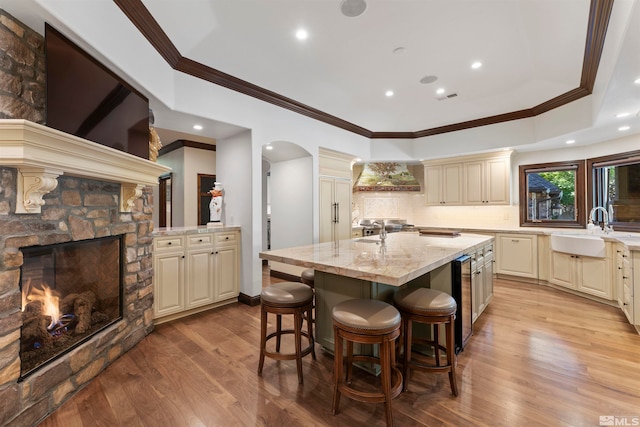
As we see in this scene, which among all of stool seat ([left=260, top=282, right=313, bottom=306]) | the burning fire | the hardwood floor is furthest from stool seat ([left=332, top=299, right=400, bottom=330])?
the burning fire

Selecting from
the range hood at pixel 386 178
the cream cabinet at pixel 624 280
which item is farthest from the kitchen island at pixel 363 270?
the range hood at pixel 386 178

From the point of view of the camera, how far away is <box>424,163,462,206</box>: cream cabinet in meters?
5.62

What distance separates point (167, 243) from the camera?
10.2ft

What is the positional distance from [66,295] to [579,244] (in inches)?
228

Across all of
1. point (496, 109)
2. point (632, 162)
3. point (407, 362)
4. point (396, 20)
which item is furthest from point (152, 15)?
point (632, 162)

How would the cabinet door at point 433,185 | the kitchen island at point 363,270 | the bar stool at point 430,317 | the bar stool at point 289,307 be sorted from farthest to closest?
the cabinet door at point 433,185
the bar stool at point 289,307
the bar stool at point 430,317
the kitchen island at point 363,270

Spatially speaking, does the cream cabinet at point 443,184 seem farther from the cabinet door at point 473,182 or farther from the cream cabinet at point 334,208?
the cream cabinet at point 334,208

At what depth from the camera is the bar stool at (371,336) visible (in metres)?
1.59

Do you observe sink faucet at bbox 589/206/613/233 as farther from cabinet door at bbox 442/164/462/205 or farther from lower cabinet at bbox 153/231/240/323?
lower cabinet at bbox 153/231/240/323

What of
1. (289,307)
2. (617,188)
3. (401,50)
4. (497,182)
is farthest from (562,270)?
(289,307)

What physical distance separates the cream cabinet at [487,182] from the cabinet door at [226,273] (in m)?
4.48

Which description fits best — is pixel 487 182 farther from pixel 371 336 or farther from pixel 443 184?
pixel 371 336

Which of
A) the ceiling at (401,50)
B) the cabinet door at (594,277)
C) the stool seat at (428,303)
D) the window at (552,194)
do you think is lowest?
the cabinet door at (594,277)

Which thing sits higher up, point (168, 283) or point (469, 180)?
point (469, 180)
